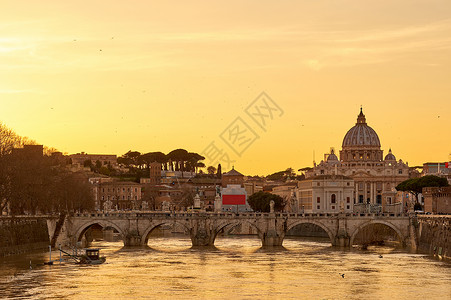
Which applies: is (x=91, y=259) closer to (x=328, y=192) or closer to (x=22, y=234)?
(x=22, y=234)

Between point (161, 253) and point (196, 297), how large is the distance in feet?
104

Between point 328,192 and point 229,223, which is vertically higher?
point 328,192

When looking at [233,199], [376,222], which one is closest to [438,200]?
[376,222]

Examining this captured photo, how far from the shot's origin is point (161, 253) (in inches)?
3656

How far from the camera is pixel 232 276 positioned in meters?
72.1

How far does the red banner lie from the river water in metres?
92.8

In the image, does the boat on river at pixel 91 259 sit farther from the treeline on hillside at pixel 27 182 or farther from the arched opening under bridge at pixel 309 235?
the arched opening under bridge at pixel 309 235

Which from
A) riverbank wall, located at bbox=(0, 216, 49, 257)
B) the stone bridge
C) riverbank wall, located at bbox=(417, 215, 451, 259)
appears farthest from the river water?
the stone bridge

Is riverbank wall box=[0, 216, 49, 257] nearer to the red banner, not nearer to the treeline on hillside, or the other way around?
the treeline on hillside

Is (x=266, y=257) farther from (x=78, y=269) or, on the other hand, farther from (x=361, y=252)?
(x=78, y=269)

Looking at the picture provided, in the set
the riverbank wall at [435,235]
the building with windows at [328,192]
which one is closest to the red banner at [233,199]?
the building with windows at [328,192]

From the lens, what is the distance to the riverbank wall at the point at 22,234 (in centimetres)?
8738

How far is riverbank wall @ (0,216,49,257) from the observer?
87375mm

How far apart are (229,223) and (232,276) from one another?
105ft
